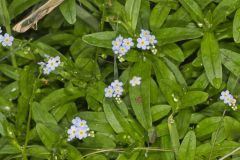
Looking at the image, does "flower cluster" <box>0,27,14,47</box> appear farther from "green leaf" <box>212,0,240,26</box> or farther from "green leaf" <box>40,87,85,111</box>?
"green leaf" <box>212,0,240,26</box>

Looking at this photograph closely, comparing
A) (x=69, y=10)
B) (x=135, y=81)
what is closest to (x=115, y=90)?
(x=135, y=81)

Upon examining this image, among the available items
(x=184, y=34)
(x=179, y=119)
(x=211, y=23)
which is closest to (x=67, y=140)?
(x=179, y=119)

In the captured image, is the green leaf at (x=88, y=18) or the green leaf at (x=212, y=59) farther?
the green leaf at (x=88, y=18)

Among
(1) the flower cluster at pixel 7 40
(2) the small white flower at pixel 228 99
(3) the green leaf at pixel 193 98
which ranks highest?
(1) the flower cluster at pixel 7 40

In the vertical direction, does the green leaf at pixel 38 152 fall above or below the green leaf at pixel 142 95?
below

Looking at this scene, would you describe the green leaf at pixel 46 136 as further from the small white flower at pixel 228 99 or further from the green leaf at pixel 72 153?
the small white flower at pixel 228 99

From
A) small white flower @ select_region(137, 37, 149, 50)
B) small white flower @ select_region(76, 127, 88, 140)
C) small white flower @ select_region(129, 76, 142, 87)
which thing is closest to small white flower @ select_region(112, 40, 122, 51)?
small white flower @ select_region(137, 37, 149, 50)

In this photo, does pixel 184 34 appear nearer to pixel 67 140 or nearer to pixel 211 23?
pixel 211 23

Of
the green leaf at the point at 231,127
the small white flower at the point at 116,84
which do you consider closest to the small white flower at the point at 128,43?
the small white flower at the point at 116,84
